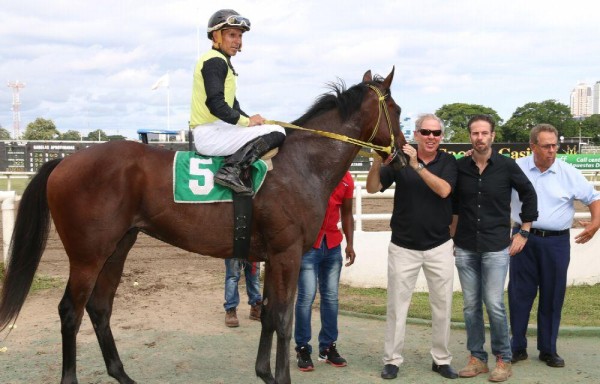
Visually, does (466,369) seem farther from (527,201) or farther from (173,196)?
(173,196)

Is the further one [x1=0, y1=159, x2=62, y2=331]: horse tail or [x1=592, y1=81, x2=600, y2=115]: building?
[x1=592, y1=81, x2=600, y2=115]: building

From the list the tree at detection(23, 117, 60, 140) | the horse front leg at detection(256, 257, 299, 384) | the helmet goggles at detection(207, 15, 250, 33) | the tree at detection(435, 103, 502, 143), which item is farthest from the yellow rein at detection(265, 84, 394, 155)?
the tree at detection(435, 103, 502, 143)

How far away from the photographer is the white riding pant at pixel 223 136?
152 inches

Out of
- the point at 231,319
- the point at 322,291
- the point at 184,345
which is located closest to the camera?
the point at 322,291

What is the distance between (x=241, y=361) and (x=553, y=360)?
2.50 metres

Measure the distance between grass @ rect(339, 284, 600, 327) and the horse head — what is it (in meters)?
2.26

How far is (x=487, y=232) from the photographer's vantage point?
426 centimetres

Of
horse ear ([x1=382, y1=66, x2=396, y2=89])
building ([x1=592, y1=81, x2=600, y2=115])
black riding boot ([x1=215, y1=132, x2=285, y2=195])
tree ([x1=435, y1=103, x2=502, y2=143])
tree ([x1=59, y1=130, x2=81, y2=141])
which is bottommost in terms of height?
black riding boot ([x1=215, y1=132, x2=285, y2=195])

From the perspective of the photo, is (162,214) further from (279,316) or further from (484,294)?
(484,294)

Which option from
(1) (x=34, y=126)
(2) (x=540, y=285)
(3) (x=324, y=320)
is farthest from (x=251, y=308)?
(1) (x=34, y=126)

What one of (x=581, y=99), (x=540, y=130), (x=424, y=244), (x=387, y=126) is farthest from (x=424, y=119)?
(x=581, y=99)

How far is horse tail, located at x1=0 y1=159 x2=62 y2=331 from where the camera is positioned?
13.7 ft

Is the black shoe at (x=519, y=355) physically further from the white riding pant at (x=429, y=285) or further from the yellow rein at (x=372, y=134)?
the yellow rein at (x=372, y=134)

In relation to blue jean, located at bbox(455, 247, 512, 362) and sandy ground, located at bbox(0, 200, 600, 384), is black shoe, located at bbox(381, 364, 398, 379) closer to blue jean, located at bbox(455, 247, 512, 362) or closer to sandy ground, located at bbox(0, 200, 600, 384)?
sandy ground, located at bbox(0, 200, 600, 384)
